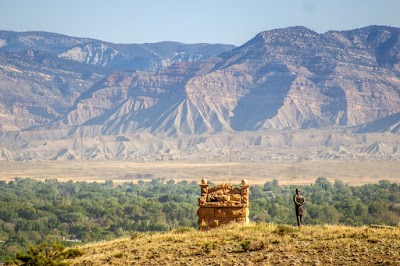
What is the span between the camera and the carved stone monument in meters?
39.4

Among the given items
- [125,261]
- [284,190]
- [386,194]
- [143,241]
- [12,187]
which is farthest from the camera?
[12,187]

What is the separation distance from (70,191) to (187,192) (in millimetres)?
20441

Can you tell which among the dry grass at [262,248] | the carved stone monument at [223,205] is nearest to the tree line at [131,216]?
the carved stone monument at [223,205]

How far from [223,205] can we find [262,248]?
5716mm

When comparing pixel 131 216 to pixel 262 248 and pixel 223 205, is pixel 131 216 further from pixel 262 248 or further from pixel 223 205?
pixel 262 248

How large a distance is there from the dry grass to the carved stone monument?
1.01 m

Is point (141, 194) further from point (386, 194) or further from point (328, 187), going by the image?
point (386, 194)

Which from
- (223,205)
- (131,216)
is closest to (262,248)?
(223,205)

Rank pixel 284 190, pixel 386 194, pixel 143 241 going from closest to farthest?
pixel 143 241
pixel 386 194
pixel 284 190

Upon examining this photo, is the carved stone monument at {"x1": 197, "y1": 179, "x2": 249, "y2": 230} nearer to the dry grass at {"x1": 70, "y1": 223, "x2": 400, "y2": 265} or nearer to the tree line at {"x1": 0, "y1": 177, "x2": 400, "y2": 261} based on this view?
the dry grass at {"x1": 70, "y1": 223, "x2": 400, "y2": 265}

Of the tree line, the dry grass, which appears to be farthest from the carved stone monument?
the tree line

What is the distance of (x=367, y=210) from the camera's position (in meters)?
98.9

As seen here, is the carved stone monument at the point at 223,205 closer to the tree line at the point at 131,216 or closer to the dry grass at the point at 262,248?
the dry grass at the point at 262,248

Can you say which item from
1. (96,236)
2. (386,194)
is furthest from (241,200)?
(386,194)
